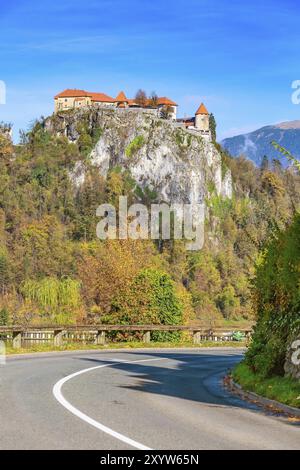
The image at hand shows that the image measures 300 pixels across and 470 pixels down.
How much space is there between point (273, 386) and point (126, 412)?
158 inches

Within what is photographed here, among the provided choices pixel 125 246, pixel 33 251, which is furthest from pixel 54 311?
pixel 33 251

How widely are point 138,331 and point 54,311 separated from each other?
63.4 metres

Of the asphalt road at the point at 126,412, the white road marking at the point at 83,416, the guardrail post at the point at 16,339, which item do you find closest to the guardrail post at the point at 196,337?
the guardrail post at the point at 16,339

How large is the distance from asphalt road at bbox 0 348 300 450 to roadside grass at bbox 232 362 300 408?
2.12 feet

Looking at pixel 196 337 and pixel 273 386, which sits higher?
pixel 273 386

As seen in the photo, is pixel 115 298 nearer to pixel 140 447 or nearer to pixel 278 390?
pixel 278 390

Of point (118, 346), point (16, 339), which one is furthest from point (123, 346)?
point (16, 339)

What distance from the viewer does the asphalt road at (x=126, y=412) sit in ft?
34.8

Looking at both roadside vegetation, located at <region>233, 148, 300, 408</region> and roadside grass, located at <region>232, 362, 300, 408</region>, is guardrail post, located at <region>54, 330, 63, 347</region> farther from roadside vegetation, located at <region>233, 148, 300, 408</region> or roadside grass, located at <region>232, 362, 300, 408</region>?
roadside grass, located at <region>232, 362, 300, 408</region>

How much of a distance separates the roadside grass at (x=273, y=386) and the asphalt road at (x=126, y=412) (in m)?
0.65

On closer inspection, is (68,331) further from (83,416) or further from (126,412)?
(83,416)

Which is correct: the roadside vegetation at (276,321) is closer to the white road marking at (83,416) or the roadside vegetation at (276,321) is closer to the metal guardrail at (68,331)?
the white road marking at (83,416)

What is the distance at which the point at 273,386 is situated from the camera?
16.3 m

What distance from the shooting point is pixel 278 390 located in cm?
1583
